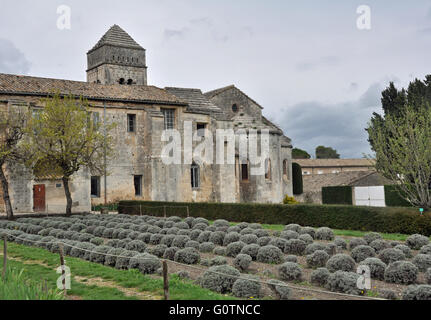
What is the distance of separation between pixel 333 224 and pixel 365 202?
21009 millimetres

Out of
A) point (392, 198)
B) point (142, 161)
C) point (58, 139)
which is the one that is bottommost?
point (392, 198)

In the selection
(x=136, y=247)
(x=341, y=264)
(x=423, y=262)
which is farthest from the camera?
(x=136, y=247)

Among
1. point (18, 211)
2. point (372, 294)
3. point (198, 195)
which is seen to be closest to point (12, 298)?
point (372, 294)

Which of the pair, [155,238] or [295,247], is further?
[155,238]

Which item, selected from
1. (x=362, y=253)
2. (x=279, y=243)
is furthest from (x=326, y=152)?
(x=362, y=253)

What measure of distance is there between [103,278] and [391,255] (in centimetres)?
775

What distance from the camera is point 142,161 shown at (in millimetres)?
35906

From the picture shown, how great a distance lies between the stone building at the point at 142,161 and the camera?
30.8 meters

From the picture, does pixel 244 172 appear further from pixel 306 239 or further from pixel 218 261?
pixel 218 261

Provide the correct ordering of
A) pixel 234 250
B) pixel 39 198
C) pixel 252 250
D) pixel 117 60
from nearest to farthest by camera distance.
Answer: pixel 252 250, pixel 234 250, pixel 39 198, pixel 117 60

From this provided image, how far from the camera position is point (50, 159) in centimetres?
2673

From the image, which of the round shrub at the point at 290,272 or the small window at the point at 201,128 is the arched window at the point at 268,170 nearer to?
the small window at the point at 201,128

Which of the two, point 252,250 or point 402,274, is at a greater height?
point 252,250

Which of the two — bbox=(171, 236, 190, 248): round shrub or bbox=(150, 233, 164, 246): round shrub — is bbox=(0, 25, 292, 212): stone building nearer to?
bbox=(150, 233, 164, 246): round shrub
